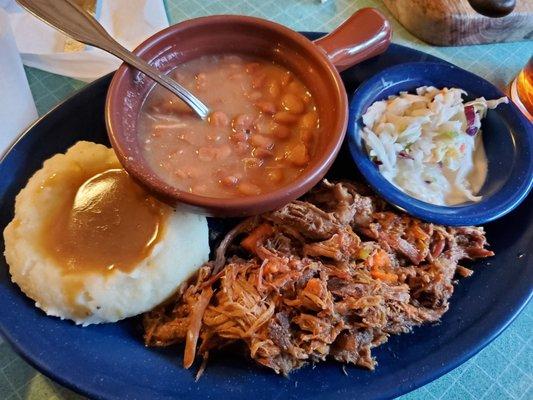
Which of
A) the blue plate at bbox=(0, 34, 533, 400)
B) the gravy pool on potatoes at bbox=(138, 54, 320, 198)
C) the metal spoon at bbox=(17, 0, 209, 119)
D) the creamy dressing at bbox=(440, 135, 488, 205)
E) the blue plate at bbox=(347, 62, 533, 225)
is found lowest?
the blue plate at bbox=(0, 34, 533, 400)

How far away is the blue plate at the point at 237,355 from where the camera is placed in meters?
1.64

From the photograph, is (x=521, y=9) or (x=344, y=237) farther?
(x=521, y=9)

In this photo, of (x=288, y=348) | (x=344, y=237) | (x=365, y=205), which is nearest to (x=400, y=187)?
(x=365, y=205)

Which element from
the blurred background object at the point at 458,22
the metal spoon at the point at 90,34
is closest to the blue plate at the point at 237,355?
the metal spoon at the point at 90,34

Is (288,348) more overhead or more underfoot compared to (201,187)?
more underfoot

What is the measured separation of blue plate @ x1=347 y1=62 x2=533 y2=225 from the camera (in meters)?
1.90

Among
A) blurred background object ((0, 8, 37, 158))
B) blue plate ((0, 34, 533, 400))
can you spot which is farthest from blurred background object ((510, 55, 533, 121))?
blurred background object ((0, 8, 37, 158))

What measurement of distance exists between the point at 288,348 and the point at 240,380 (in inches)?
7.5

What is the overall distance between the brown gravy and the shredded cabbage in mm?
891

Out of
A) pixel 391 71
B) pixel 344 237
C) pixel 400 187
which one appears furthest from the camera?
pixel 391 71

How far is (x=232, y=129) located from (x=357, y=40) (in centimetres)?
67

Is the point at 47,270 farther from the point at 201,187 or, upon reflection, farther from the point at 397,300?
the point at 397,300

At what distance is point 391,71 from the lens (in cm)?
220

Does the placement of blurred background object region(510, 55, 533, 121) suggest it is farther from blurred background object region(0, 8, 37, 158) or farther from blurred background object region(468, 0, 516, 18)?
blurred background object region(0, 8, 37, 158)
